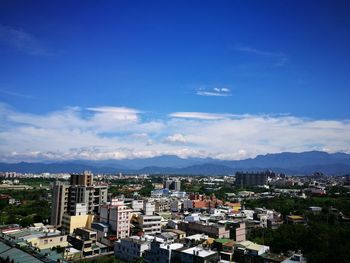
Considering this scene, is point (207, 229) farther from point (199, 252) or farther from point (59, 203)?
point (59, 203)

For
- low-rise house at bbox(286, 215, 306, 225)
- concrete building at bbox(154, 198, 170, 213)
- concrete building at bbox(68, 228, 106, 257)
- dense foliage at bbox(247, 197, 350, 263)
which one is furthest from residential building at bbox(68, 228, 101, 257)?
low-rise house at bbox(286, 215, 306, 225)

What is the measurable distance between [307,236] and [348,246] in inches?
148

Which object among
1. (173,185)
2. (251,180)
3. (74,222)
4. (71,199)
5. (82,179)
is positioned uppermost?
(82,179)

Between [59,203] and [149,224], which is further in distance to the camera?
[59,203]

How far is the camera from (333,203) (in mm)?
45594

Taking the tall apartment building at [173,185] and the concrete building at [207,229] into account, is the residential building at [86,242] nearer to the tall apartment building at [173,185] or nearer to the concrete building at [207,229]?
the concrete building at [207,229]

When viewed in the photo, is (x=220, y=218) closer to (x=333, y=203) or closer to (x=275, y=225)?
(x=275, y=225)

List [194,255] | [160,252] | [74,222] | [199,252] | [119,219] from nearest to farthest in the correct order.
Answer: [194,255]
[199,252]
[160,252]
[119,219]
[74,222]

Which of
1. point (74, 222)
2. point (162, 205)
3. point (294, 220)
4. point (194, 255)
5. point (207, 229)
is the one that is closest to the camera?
point (194, 255)

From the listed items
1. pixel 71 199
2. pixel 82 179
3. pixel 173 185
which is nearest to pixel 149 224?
pixel 71 199

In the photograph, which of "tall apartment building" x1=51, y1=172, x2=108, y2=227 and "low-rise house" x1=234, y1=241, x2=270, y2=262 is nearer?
"low-rise house" x1=234, y1=241, x2=270, y2=262

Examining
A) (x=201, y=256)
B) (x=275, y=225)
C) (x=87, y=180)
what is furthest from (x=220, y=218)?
(x=201, y=256)

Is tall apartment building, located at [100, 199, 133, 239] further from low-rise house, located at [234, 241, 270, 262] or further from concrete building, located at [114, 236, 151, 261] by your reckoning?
low-rise house, located at [234, 241, 270, 262]

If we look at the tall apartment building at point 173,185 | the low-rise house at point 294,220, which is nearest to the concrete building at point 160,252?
the low-rise house at point 294,220
